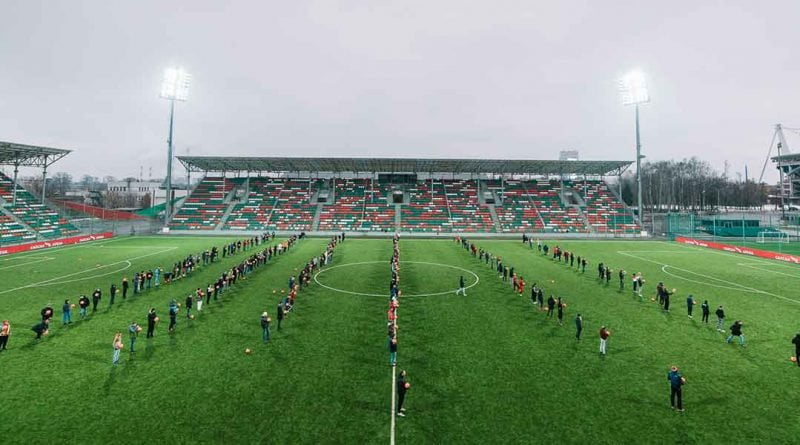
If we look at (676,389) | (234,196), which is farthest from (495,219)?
(676,389)

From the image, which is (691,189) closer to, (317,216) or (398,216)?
(398,216)

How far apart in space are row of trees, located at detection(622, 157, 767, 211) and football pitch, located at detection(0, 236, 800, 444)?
104 m

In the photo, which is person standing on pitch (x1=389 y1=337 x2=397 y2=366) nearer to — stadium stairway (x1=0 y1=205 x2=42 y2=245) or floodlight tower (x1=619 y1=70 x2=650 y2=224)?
stadium stairway (x1=0 y1=205 x2=42 y2=245)

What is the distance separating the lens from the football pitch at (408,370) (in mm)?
9125

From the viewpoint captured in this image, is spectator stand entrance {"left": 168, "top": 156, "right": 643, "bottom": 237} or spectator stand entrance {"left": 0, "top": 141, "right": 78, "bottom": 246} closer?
spectator stand entrance {"left": 0, "top": 141, "right": 78, "bottom": 246}

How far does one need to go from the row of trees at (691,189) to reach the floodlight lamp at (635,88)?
191ft

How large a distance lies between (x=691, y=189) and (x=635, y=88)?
2902 inches

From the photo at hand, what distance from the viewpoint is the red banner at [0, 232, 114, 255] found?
3744 cm

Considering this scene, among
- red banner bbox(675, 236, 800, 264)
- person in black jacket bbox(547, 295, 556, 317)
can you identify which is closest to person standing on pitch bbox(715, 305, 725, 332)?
person in black jacket bbox(547, 295, 556, 317)

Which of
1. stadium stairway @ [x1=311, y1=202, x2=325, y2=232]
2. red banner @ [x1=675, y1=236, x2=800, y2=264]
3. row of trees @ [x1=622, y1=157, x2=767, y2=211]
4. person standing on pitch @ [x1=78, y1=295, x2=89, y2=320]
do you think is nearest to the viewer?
person standing on pitch @ [x1=78, y1=295, x2=89, y2=320]

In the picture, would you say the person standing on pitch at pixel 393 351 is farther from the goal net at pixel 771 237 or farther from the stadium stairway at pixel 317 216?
the goal net at pixel 771 237

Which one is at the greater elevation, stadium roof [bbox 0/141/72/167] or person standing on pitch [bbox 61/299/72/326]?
stadium roof [bbox 0/141/72/167]

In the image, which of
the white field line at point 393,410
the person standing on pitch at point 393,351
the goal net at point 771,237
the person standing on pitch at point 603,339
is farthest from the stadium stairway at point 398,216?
the goal net at point 771,237

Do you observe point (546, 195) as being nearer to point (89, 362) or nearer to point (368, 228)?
point (368, 228)
